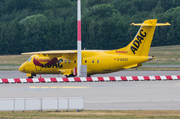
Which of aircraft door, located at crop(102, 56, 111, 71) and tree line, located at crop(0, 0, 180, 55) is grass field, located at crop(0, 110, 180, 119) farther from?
tree line, located at crop(0, 0, 180, 55)

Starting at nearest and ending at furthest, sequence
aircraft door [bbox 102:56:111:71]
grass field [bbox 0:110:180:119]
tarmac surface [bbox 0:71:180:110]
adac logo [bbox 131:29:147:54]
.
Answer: grass field [bbox 0:110:180:119] → tarmac surface [bbox 0:71:180:110] → adac logo [bbox 131:29:147:54] → aircraft door [bbox 102:56:111:71]

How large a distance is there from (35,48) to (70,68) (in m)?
66.1

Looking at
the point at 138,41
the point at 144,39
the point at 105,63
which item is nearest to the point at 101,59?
the point at 105,63

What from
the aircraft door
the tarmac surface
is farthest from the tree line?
the tarmac surface

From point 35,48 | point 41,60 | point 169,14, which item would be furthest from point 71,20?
point 41,60

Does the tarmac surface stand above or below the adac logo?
below

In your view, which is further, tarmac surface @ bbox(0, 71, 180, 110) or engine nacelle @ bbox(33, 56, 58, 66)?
engine nacelle @ bbox(33, 56, 58, 66)

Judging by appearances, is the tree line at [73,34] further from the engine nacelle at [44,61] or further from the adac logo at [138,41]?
the adac logo at [138,41]

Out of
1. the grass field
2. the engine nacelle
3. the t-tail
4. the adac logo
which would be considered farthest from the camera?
the engine nacelle

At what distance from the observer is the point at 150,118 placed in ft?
57.4

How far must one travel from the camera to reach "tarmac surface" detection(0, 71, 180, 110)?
21.8 metres

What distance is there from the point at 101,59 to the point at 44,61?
6.73 meters

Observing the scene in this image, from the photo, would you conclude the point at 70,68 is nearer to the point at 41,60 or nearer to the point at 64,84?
the point at 41,60

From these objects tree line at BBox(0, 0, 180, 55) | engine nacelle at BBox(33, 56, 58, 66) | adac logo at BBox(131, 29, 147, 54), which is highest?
adac logo at BBox(131, 29, 147, 54)
